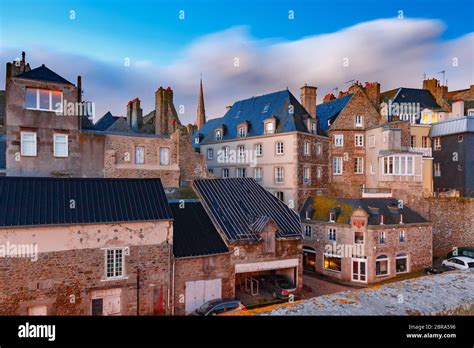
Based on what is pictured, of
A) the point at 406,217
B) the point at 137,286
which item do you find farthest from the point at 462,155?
the point at 137,286

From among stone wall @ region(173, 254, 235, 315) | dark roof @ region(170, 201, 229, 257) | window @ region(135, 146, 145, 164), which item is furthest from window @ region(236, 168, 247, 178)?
stone wall @ region(173, 254, 235, 315)

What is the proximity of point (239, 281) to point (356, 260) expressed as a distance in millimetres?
10386

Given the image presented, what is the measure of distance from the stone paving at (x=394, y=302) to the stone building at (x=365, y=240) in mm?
24028

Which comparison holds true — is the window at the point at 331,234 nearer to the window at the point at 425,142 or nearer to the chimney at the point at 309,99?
the chimney at the point at 309,99

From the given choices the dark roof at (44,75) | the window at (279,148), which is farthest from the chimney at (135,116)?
the window at (279,148)

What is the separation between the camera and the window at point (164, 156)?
95.3 feet

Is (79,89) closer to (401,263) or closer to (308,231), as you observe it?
(308,231)

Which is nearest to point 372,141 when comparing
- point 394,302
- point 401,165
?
point 401,165

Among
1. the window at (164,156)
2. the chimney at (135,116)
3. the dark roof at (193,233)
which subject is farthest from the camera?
the chimney at (135,116)

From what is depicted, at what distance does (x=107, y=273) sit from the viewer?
17.2m

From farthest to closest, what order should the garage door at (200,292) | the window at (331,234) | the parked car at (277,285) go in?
the window at (331,234) → the parked car at (277,285) → the garage door at (200,292)

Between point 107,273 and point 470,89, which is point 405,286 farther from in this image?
point 470,89

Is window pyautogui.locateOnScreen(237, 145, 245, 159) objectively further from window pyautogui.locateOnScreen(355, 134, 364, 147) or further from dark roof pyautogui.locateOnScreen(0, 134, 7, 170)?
dark roof pyautogui.locateOnScreen(0, 134, 7, 170)

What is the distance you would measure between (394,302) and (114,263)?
16383 mm
